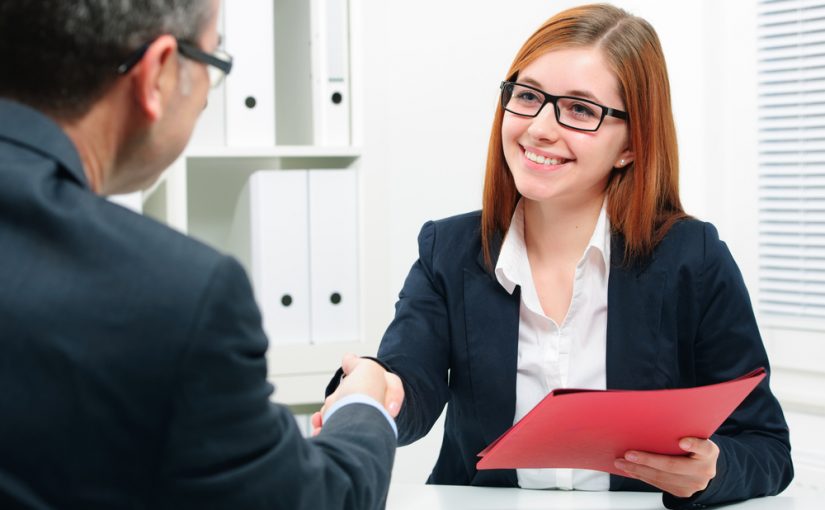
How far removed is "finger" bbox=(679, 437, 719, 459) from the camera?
4.11ft

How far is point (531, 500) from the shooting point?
138 cm

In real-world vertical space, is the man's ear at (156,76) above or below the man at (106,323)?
above

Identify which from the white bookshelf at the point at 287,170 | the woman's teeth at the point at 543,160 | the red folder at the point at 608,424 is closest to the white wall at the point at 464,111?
the white bookshelf at the point at 287,170

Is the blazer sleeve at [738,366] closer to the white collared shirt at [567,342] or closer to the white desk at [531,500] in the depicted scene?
the white desk at [531,500]

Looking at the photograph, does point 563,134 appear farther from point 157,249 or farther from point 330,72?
point 157,249

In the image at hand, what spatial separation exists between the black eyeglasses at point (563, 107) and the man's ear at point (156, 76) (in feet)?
3.01

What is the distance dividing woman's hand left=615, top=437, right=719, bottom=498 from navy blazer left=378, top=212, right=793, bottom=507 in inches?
7.1

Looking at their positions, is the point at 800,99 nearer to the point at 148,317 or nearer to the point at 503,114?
the point at 503,114

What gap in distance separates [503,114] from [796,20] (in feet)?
3.89

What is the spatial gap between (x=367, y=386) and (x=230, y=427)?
2.08 ft

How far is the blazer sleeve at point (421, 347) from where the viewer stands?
1554 mm

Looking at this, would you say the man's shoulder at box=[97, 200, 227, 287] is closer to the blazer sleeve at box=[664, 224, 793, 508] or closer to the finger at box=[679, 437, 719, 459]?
the finger at box=[679, 437, 719, 459]

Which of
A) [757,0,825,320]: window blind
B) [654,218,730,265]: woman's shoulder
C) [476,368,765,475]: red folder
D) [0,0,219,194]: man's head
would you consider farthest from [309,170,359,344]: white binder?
[0,0,219,194]: man's head

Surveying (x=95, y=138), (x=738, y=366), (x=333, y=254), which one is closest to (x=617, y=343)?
(x=738, y=366)
